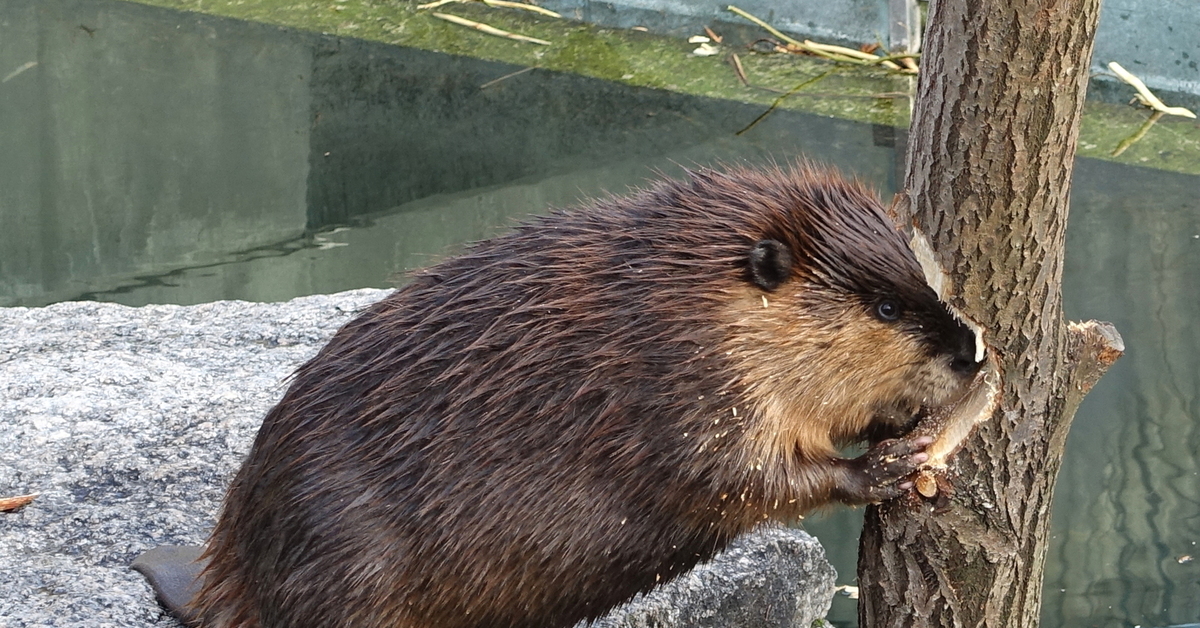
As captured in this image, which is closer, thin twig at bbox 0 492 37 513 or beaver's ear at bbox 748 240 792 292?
beaver's ear at bbox 748 240 792 292

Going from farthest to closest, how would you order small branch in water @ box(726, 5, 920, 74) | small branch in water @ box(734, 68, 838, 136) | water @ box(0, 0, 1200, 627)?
small branch in water @ box(726, 5, 920, 74) < small branch in water @ box(734, 68, 838, 136) < water @ box(0, 0, 1200, 627)

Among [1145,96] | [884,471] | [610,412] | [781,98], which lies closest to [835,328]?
[884,471]

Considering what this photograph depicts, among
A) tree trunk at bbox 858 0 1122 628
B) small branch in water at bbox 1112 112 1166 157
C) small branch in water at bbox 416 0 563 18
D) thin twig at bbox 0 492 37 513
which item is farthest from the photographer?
small branch in water at bbox 416 0 563 18

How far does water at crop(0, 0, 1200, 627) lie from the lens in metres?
3.89

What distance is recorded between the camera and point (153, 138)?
601cm

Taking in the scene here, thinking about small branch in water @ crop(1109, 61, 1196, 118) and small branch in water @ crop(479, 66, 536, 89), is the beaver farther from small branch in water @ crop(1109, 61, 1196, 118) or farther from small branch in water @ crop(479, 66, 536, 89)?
small branch in water @ crop(479, 66, 536, 89)

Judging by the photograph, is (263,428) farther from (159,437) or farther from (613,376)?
(159,437)

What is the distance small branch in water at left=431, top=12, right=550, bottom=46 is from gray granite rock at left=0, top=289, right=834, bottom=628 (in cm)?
370

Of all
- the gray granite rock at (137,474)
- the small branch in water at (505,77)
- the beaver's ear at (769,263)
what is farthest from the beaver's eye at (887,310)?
the small branch in water at (505,77)

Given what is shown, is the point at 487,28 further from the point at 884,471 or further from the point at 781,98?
the point at 884,471

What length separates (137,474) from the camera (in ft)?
8.84

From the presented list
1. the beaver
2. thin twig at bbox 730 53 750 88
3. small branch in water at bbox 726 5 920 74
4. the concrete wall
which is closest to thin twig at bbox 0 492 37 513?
the beaver

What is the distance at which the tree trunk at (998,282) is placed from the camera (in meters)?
1.82

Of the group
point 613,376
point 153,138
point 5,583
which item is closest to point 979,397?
point 613,376
